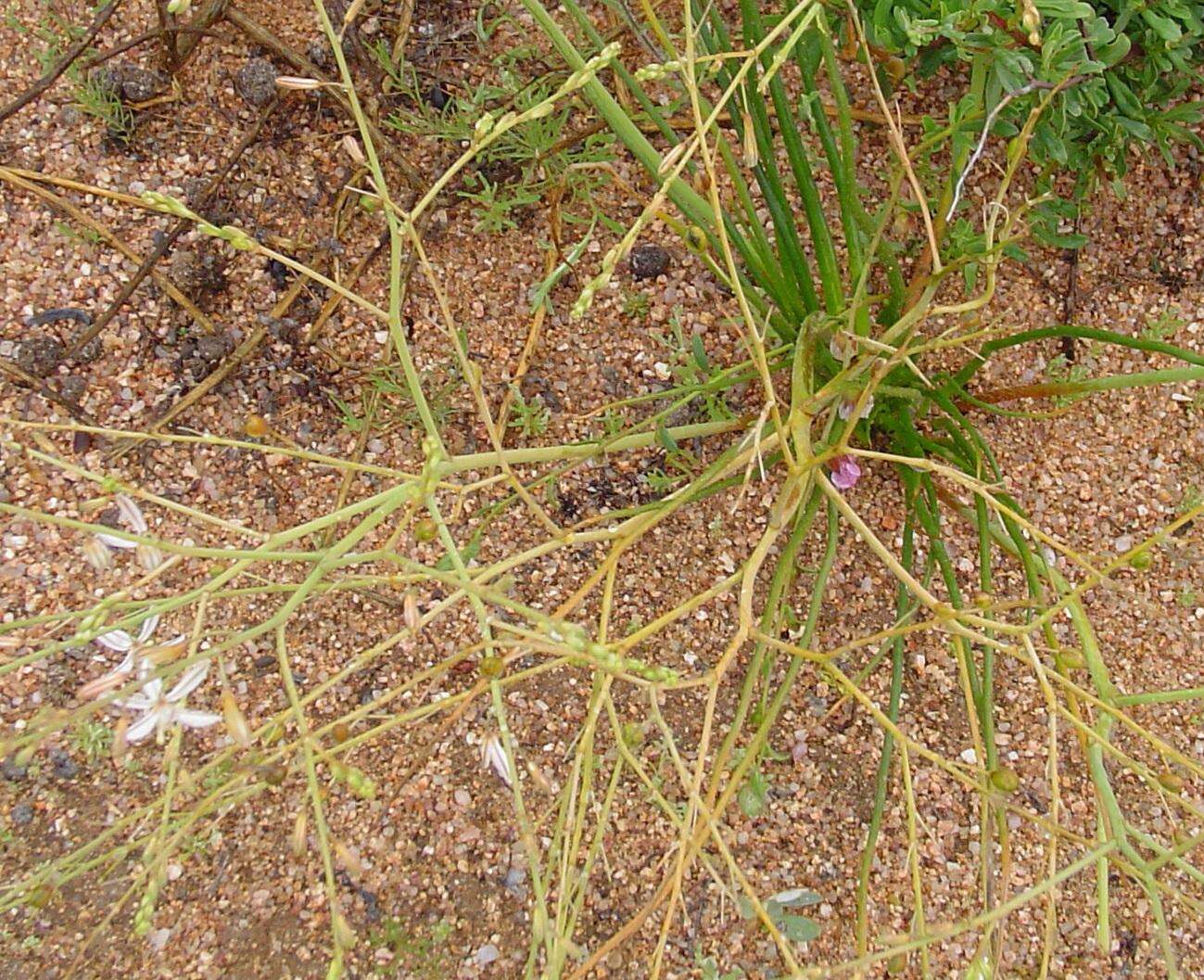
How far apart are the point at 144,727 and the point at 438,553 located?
2.11 feet

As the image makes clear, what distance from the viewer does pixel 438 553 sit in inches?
57.9

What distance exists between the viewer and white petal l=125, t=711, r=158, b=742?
84 centimetres

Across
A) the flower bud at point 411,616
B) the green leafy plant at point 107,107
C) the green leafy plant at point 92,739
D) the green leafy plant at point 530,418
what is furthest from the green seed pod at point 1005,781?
the green leafy plant at point 107,107

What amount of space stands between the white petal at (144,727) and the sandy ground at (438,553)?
407mm

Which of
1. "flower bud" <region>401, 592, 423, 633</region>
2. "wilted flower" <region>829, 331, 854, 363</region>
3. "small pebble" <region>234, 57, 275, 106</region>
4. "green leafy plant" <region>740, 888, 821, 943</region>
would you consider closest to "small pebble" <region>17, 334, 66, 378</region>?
"small pebble" <region>234, 57, 275, 106</region>

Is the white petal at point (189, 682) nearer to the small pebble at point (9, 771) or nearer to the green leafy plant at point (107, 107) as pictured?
the small pebble at point (9, 771)

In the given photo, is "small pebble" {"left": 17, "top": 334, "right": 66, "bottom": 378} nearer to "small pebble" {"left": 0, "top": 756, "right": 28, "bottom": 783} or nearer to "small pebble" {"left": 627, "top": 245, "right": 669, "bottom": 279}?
"small pebble" {"left": 0, "top": 756, "right": 28, "bottom": 783}

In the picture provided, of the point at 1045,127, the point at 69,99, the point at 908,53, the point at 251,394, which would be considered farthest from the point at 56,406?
the point at 1045,127

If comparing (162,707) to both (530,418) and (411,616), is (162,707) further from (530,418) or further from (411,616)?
(530,418)

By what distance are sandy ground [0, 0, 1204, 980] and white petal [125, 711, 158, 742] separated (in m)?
0.41

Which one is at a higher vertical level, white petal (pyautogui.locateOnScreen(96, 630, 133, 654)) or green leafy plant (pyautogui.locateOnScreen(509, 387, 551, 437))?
white petal (pyautogui.locateOnScreen(96, 630, 133, 654))

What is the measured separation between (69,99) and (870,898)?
156 cm

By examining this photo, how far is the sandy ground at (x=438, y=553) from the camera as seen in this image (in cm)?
135

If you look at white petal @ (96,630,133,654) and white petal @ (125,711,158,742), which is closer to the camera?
white petal @ (125,711,158,742)
